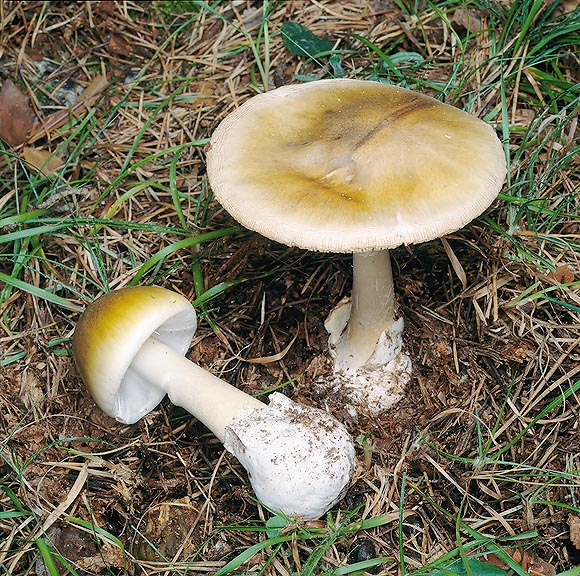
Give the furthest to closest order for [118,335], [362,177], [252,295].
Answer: [252,295] → [118,335] → [362,177]

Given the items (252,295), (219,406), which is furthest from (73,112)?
(219,406)

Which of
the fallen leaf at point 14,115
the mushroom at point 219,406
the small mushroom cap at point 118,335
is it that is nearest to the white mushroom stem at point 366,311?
the mushroom at point 219,406

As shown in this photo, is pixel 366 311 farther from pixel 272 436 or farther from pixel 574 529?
pixel 574 529

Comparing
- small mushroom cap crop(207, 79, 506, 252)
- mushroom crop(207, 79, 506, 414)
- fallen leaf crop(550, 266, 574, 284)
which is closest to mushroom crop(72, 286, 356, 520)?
mushroom crop(207, 79, 506, 414)

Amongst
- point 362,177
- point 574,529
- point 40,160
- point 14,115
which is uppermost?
point 362,177

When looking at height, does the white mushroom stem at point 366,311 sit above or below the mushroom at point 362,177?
below

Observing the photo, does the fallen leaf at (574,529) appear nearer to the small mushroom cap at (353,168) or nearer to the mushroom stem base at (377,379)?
the mushroom stem base at (377,379)

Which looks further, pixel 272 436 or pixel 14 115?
pixel 14 115

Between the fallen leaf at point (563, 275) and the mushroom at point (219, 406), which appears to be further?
the fallen leaf at point (563, 275)
